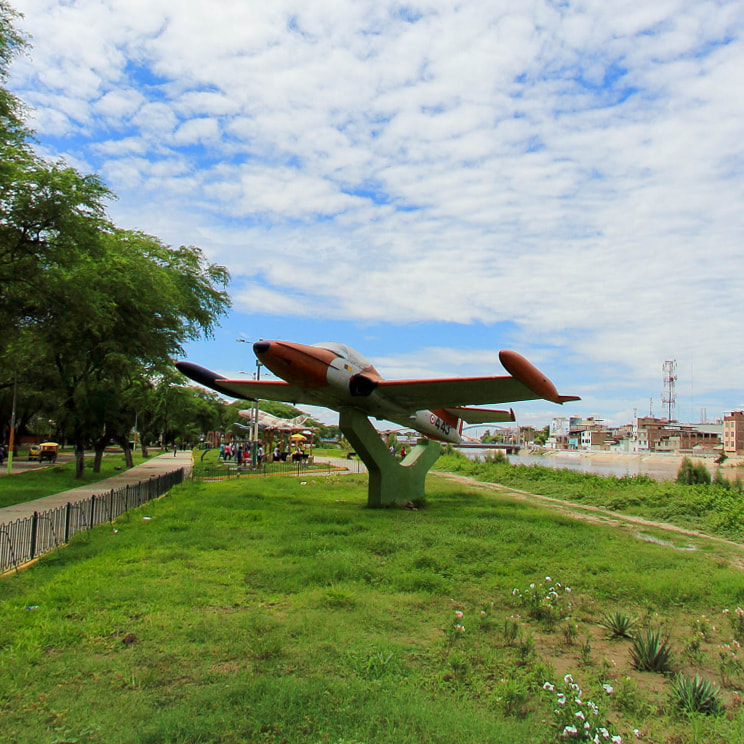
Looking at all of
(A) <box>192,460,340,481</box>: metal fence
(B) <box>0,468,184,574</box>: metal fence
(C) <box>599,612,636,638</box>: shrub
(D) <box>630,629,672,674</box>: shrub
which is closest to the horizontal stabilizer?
(B) <box>0,468,184,574</box>: metal fence

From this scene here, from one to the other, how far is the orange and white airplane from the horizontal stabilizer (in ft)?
9.86

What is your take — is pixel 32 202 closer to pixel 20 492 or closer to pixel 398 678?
pixel 20 492

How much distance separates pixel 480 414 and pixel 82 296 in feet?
42.7

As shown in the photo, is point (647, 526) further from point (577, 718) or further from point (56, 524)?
point (56, 524)

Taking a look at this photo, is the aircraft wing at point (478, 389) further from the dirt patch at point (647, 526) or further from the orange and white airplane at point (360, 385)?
the dirt patch at point (647, 526)

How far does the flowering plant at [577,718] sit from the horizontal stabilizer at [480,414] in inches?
590

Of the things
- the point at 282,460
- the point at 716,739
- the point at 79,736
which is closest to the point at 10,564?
the point at 79,736

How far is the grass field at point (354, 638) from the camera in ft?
13.0

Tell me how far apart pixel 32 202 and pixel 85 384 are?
39.1 ft

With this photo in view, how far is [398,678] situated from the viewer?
4.64 m

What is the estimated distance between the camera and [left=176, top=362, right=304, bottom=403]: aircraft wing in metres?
16.6

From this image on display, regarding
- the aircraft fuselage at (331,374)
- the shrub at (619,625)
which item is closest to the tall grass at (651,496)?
the aircraft fuselage at (331,374)

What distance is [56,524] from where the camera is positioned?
11.9 meters

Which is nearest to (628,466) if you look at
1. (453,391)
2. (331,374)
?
(453,391)
